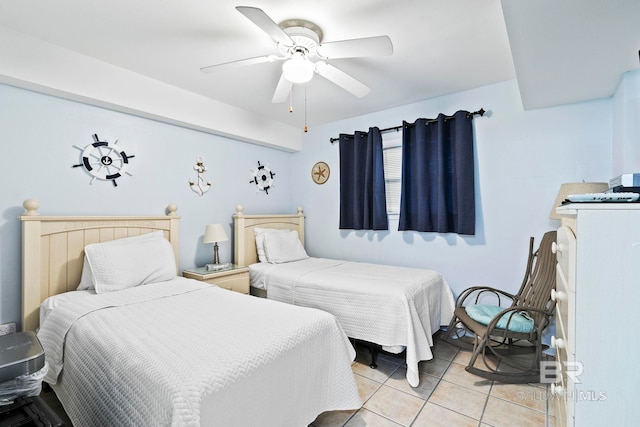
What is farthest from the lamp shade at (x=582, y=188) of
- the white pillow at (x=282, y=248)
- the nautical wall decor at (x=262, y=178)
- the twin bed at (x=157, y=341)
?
the nautical wall decor at (x=262, y=178)

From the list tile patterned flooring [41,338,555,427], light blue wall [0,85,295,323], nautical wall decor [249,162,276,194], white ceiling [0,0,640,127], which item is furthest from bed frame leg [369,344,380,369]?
nautical wall decor [249,162,276,194]

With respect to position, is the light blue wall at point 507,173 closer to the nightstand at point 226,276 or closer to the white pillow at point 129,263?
the nightstand at point 226,276

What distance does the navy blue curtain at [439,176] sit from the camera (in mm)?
2895

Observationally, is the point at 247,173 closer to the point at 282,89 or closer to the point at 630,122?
the point at 282,89

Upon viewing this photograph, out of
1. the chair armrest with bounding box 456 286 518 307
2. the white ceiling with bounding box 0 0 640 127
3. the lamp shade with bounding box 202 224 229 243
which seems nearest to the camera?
the white ceiling with bounding box 0 0 640 127

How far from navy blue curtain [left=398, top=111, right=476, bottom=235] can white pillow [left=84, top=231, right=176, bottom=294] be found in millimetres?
2366

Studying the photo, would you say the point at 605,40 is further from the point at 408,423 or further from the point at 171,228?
the point at 171,228

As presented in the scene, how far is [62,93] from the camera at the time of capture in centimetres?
230

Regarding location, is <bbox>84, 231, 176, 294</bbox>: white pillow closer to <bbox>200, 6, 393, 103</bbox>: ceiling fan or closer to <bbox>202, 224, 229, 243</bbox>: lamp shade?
<bbox>202, 224, 229, 243</bbox>: lamp shade


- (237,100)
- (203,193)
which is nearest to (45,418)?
(203,193)

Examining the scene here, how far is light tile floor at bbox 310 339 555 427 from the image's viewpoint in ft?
5.91

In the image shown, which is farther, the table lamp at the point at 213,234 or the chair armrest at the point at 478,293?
the table lamp at the point at 213,234

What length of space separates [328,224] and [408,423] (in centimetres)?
256

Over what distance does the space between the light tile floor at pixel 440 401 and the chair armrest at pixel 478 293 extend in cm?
60
